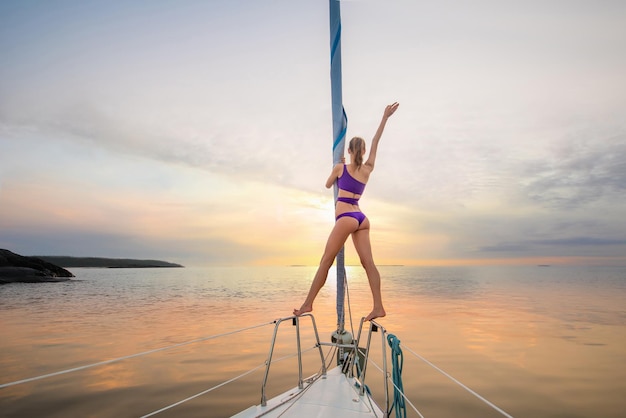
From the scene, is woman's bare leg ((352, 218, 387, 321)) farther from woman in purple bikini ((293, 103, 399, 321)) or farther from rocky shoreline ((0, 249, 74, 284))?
rocky shoreline ((0, 249, 74, 284))

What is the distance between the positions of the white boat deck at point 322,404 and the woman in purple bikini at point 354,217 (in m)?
0.89

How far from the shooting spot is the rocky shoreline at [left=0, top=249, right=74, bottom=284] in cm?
4027

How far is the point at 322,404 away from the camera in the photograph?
139 inches

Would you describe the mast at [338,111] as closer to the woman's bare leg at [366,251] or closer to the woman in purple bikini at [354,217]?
the woman in purple bikini at [354,217]

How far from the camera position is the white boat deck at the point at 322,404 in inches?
129

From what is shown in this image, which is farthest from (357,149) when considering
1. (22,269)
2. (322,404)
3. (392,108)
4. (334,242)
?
(22,269)

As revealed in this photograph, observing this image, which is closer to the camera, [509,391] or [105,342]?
[509,391]

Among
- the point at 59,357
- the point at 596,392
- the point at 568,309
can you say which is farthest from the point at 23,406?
the point at 568,309

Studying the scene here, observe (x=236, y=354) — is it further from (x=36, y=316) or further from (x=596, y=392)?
(x=36, y=316)

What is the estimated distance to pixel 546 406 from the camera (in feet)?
24.1

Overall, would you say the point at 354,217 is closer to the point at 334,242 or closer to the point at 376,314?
the point at 334,242

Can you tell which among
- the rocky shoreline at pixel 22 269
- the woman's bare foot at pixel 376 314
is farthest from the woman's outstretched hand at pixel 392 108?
the rocky shoreline at pixel 22 269

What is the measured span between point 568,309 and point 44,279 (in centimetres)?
5395

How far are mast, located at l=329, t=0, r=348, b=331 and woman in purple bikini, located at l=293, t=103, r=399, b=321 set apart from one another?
0.38 metres
